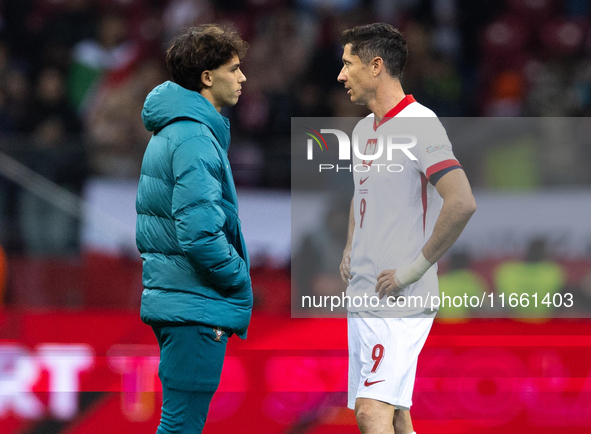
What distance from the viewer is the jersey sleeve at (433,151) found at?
2998 millimetres

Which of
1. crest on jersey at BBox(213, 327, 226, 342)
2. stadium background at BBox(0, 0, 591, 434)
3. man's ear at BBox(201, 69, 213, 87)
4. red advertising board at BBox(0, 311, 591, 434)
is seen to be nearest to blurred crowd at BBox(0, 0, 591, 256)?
stadium background at BBox(0, 0, 591, 434)

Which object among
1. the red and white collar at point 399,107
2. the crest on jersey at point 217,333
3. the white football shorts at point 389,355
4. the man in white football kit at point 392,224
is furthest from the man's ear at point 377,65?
the crest on jersey at point 217,333

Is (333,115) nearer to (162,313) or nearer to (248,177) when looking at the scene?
(248,177)

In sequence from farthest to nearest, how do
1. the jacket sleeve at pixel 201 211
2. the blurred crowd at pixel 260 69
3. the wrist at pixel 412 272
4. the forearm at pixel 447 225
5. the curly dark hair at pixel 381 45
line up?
1. the blurred crowd at pixel 260 69
2. the curly dark hair at pixel 381 45
3. the wrist at pixel 412 272
4. the forearm at pixel 447 225
5. the jacket sleeve at pixel 201 211

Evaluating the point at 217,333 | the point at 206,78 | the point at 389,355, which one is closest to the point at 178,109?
the point at 206,78

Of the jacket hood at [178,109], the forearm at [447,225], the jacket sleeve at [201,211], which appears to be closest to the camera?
the jacket sleeve at [201,211]

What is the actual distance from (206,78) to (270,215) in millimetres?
2305

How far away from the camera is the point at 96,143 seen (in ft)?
17.1

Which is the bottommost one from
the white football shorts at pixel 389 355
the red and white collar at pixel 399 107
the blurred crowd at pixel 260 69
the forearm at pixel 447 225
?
the white football shorts at pixel 389 355

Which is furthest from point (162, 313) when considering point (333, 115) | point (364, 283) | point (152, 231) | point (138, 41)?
point (138, 41)

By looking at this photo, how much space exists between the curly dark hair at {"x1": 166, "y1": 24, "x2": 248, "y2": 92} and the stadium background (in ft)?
6.03

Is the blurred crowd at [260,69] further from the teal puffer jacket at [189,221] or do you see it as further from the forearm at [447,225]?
the teal puffer jacket at [189,221]

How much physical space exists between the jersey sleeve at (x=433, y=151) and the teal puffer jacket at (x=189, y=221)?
2.44 feet

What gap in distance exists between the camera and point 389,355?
9.94 ft
